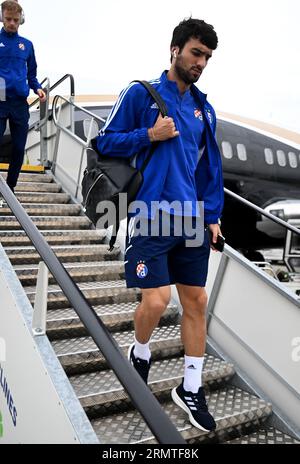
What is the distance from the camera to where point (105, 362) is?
2533 mm

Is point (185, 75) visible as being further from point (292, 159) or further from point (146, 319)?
point (292, 159)

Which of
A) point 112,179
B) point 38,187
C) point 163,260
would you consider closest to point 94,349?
point 163,260

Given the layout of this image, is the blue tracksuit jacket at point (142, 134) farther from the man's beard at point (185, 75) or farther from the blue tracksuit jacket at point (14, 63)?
the blue tracksuit jacket at point (14, 63)

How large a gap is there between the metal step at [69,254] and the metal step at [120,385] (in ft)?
4.27

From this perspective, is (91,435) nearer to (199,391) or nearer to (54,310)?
(199,391)

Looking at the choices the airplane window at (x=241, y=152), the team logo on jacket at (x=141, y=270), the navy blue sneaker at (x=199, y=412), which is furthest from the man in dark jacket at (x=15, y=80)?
the airplane window at (x=241, y=152)

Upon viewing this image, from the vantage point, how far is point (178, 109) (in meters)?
1.93

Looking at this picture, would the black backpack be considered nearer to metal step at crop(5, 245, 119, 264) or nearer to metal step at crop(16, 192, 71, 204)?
metal step at crop(5, 245, 119, 264)

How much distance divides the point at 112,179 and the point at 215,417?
1.32 metres

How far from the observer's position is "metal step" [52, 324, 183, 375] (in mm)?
2439

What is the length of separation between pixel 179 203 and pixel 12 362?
3.54 ft

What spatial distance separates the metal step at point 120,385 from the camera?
2.18 metres

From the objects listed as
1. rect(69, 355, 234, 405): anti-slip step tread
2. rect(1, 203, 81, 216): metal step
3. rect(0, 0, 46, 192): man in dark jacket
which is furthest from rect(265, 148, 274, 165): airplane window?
rect(69, 355, 234, 405): anti-slip step tread
